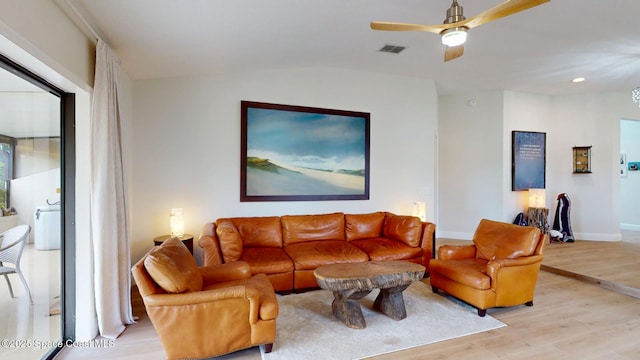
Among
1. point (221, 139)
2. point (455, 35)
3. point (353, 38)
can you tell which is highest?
point (353, 38)

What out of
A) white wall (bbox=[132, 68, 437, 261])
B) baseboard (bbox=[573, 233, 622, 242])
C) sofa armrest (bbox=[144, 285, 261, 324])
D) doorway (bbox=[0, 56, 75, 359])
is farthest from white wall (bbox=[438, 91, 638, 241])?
doorway (bbox=[0, 56, 75, 359])

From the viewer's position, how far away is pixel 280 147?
4.59 meters

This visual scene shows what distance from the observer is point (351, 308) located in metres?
2.84

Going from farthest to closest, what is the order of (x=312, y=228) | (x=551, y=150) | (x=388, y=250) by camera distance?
(x=551, y=150) < (x=312, y=228) < (x=388, y=250)

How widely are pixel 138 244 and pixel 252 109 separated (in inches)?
95.0

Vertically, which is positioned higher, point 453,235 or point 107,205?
point 107,205

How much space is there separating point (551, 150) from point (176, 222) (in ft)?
25.0

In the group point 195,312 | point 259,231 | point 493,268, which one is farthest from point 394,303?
point 259,231

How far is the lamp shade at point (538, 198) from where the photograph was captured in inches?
241

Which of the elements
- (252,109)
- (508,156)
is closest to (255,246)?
(252,109)

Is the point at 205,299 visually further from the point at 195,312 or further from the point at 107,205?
the point at 107,205

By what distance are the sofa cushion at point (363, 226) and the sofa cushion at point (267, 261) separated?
1199mm

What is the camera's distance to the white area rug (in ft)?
8.06

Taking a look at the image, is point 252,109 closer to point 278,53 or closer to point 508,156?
point 278,53
